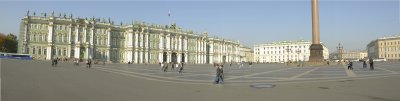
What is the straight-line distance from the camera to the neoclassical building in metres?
173

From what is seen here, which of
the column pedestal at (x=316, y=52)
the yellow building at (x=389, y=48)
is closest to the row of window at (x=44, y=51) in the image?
the column pedestal at (x=316, y=52)

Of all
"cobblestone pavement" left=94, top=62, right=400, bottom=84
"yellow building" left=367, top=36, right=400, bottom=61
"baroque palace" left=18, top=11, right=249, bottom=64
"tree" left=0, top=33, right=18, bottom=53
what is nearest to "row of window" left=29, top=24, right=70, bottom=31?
"baroque palace" left=18, top=11, right=249, bottom=64

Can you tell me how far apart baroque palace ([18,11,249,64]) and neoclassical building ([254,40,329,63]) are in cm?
6415

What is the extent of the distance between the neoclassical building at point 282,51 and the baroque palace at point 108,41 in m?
64.2

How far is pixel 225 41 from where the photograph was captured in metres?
137

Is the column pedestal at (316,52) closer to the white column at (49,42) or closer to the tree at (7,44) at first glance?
the white column at (49,42)

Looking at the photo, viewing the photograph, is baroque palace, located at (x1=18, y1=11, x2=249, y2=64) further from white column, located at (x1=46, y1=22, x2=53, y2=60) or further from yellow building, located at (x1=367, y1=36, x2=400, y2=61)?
yellow building, located at (x1=367, y1=36, x2=400, y2=61)

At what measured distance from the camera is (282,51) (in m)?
178

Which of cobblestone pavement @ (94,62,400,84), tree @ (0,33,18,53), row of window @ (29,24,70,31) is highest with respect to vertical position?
row of window @ (29,24,70,31)

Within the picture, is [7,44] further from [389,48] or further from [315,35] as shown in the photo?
[389,48]

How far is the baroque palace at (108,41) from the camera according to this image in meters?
74.6

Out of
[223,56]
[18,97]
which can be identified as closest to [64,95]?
[18,97]

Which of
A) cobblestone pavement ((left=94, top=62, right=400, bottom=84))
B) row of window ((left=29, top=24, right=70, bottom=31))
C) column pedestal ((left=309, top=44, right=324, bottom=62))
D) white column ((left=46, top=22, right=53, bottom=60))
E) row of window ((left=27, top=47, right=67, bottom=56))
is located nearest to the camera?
cobblestone pavement ((left=94, top=62, right=400, bottom=84))

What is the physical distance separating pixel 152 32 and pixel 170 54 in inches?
374
